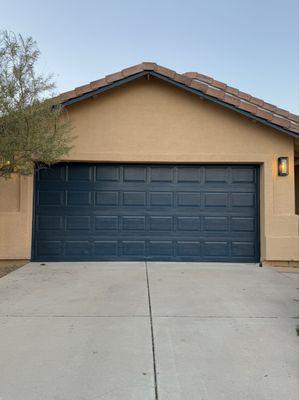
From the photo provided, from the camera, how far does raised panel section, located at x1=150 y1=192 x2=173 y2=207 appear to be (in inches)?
316

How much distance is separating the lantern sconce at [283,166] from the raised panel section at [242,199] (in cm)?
85

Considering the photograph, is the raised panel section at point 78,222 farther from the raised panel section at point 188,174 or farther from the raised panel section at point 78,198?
the raised panel section at point 188,174

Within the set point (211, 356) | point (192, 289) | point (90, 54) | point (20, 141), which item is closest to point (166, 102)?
point (20, 141)

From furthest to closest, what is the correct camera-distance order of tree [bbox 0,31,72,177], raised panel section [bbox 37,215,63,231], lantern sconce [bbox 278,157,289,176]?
raised panel section [bbox 37,215,63,231] → lantern sconce [bbox 278,157,289,176] → tree [bbox 0,31,72,177]

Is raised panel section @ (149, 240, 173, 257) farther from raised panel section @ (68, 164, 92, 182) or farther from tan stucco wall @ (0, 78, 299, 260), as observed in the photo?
raised panel section @ (68, 164, 92, 182)

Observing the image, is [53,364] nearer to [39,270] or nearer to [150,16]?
[39,270]

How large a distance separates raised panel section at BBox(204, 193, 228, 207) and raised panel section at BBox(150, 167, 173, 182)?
102 cm

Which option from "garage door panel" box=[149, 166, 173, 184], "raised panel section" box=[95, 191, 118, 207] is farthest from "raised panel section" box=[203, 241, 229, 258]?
"raised panel section" box=[95, 191, 118, 207]

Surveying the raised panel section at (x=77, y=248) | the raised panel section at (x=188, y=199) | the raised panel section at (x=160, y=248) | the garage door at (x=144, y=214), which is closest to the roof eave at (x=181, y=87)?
the garage door at (x=144, y=214)

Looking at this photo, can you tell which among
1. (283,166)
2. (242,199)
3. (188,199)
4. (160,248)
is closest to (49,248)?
(160,248)

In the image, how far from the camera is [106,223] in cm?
798

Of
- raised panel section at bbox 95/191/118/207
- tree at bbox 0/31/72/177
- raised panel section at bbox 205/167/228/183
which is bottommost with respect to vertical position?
raised panel section at bbox 95/191/118/207

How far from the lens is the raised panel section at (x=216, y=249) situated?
7973 millimetres

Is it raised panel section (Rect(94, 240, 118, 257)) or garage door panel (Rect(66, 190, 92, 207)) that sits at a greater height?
garage door panel (Rect(66, 190, 92, 207))
